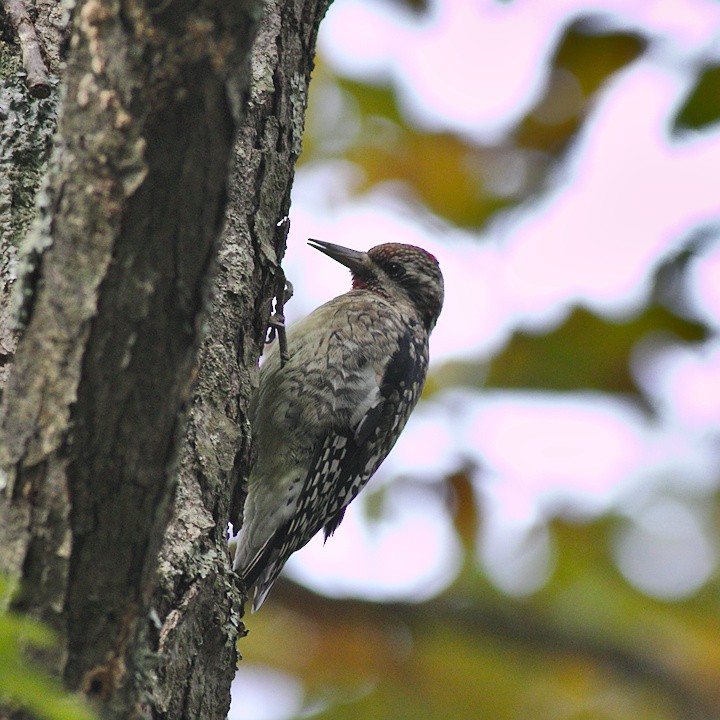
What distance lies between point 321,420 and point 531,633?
3387mm

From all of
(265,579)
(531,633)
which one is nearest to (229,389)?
(265,579)

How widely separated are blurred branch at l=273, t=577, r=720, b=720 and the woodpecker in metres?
1.98

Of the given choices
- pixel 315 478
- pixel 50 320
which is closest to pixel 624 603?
pixel 315 478

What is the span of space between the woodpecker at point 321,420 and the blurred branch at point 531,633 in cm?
198

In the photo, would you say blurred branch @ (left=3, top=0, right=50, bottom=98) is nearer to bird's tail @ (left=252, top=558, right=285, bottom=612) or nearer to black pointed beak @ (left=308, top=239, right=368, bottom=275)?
bird's tail @ (left=252, top=558, right=285, bottom=612)

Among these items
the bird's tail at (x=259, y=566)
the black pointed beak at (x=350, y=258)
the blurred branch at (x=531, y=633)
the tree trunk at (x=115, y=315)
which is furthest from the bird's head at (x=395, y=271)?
the tree trunk at (x=115, y=315)

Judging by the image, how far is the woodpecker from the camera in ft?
15.4

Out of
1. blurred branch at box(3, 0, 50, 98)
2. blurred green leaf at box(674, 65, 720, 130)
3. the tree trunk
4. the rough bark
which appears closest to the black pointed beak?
the rough bark

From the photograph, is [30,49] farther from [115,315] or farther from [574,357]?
[574,357]

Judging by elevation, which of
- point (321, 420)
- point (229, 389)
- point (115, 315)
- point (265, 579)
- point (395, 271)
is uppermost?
point (395, 271)

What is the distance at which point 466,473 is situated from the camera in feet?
22.1

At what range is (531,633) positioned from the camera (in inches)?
297

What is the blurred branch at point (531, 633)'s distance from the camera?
275 inches

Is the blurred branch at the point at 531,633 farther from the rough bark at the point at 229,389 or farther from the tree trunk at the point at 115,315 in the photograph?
the tree trunk at the point at 115,315
